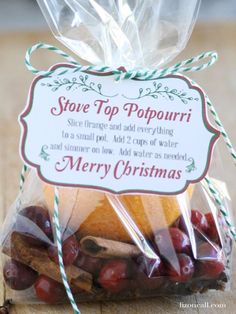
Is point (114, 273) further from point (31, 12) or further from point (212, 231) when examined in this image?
point (31, 12)

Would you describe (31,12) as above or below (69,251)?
above

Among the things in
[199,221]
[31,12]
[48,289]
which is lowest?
[48,289]

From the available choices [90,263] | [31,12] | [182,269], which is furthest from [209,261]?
[31,12]

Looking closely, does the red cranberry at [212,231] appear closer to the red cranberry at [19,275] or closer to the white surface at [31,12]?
the red cranberry at [19,275]

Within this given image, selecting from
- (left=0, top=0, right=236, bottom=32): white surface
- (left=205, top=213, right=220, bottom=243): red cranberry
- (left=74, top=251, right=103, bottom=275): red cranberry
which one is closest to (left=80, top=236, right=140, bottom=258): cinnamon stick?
(left=74, top=251, right=103, bottom=275): red cranberry

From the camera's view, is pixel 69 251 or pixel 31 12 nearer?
pixel 69 251

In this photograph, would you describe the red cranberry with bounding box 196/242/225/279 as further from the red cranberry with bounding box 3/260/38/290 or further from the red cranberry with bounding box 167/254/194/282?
the red cranberry with bounding box 3/260/38/290
